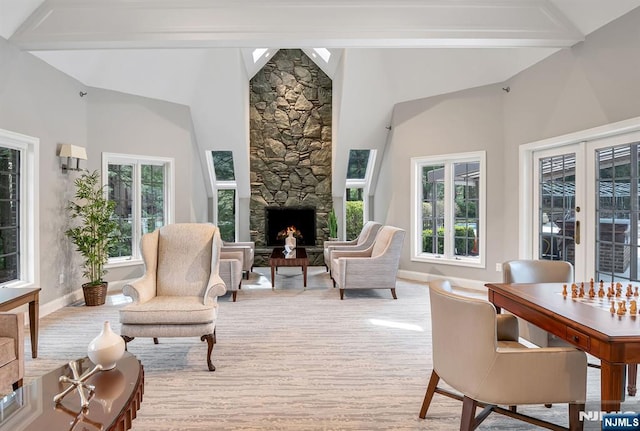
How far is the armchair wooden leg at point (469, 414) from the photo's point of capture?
205cm

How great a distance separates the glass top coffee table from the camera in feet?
5.49

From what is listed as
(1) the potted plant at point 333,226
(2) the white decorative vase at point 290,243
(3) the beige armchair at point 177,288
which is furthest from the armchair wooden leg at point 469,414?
(1) the potted plant at point 333,226

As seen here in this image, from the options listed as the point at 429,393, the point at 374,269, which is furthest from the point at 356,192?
the point at 429,393

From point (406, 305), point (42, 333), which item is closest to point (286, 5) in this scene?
point (406, 305)

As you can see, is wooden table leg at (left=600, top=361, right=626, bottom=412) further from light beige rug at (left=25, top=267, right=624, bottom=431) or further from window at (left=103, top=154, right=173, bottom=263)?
window at (left=103, top=154, right=173, bottom=263)

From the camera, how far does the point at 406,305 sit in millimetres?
5309

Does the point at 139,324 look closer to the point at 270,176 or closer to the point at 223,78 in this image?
the point at 223,78

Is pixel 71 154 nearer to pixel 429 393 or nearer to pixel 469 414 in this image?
pixel 429 393

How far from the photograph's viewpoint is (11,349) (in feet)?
8.65

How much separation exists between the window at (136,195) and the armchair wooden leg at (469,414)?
5.57 metres

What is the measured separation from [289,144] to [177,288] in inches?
217

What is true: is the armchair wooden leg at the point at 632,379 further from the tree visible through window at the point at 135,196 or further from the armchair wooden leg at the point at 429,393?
the tree visible through window at the point at 135,196

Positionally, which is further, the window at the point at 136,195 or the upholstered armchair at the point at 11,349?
the window at the point at 136,195

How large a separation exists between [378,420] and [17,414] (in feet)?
6.02
